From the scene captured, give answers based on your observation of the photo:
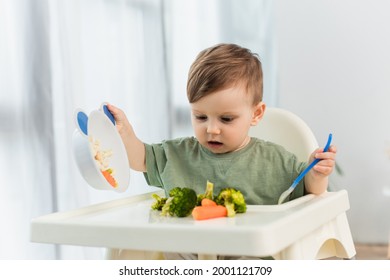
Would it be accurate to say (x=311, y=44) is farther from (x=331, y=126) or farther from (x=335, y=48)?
(x=331, y=126)

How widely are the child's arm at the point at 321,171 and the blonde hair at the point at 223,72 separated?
211 mm

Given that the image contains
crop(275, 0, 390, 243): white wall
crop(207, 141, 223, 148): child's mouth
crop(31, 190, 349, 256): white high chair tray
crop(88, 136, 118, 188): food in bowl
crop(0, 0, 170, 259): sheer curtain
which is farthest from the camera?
crop(275, 0, 390, 243): white wall

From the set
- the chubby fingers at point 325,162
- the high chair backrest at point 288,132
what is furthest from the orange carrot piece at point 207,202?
the high chair backrest at point 288,132

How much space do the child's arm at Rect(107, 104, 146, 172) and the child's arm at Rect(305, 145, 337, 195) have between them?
0.37 metres

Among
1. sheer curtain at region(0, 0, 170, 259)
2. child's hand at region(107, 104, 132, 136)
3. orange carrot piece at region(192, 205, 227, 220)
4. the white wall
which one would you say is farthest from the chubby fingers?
the white wall

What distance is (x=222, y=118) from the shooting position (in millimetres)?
1256

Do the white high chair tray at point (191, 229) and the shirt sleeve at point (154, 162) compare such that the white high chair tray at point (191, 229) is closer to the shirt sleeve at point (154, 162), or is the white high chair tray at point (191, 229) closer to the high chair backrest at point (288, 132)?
the shirt sleeve at point (154, 162)

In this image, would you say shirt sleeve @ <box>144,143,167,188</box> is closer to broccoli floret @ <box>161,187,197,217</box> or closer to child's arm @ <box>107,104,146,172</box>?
child's arm @ <box>107,104,146,172</box>

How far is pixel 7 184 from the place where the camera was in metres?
1.42

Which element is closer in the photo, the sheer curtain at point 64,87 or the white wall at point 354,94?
the sheer curtain at point 64,87

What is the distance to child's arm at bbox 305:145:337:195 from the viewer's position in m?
1.19

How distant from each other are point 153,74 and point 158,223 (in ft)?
4.01

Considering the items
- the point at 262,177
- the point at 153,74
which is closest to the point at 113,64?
the point at 153,74

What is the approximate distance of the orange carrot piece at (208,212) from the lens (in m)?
0.95
